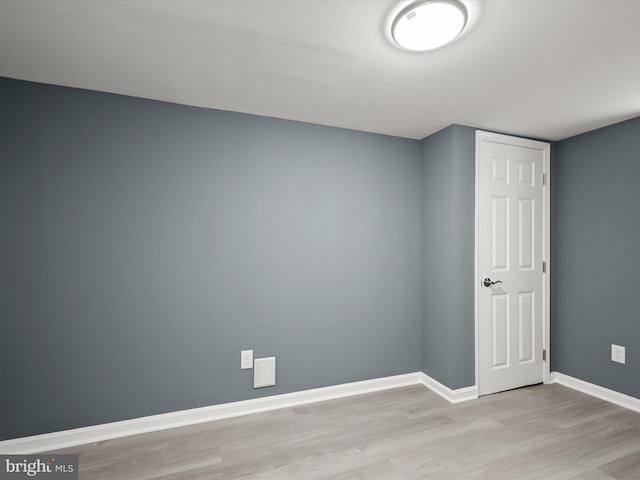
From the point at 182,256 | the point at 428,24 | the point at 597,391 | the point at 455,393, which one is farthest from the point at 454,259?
the point at 182,256

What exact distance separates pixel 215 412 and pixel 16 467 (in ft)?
3.73

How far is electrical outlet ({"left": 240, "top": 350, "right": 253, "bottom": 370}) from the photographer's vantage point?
2.52m

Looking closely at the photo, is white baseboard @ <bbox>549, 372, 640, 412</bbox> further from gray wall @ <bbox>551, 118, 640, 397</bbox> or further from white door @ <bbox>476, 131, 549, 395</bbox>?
white door @ <bbox>476, 131, 549, 395</bbox>

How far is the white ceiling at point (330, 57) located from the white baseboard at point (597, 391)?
224 centimetres

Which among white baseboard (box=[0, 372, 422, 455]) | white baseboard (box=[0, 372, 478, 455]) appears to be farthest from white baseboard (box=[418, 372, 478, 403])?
white baseboard (box=[0, 372, 422, 455])

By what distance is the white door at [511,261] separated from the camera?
112 inches

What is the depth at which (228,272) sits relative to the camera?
8.22ft

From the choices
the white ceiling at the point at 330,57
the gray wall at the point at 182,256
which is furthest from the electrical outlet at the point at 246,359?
the white ceiling at the point at 330,57

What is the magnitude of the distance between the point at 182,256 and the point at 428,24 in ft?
6.80

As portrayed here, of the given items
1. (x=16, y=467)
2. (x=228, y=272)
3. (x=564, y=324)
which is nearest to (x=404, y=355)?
(x=564, y=324)

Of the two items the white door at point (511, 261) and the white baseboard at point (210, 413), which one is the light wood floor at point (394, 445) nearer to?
the white baseboard at point (210, 413)

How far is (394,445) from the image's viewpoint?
2123 mm

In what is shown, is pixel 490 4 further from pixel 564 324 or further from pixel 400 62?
pixel 564 324

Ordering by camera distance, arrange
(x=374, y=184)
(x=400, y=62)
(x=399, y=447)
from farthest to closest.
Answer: (x=374, y=184) → (x=399, y=447) → (x=400, y=62)
